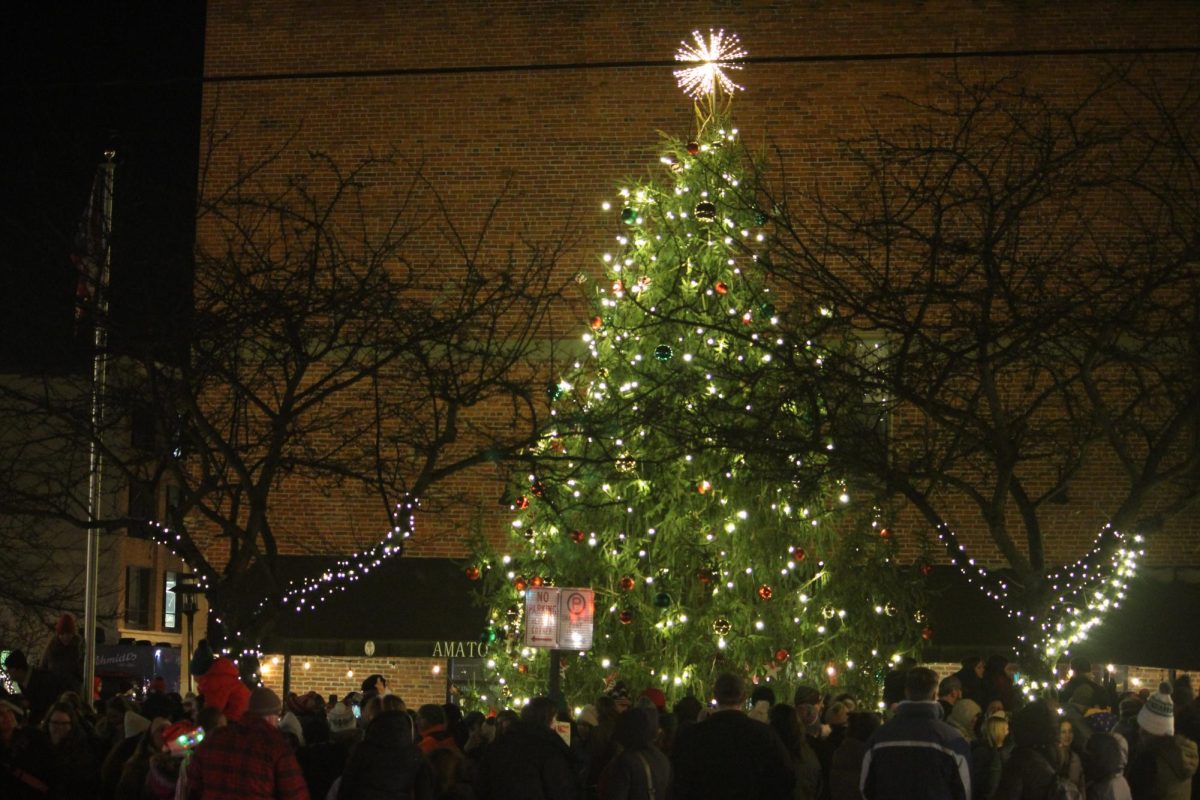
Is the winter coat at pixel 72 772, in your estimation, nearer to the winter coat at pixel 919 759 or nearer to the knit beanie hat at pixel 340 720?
the knit beanie hat at pixel 340 720

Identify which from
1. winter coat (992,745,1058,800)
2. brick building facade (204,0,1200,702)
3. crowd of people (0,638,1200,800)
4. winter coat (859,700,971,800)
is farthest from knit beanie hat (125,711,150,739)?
brick building facade (204,0,1200,702)

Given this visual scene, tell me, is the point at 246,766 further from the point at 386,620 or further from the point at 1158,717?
the point at 386,620

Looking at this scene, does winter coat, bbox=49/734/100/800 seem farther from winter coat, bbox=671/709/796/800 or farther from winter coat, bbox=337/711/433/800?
winter coat, bbox=671/709/796/800

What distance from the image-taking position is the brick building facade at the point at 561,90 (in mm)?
24594

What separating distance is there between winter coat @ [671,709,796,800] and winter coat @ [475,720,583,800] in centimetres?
120

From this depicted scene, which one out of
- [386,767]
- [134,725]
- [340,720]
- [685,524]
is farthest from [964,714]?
[685,524]

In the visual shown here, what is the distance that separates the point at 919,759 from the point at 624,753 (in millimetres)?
2364

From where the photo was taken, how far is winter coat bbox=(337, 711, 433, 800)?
10109 mm

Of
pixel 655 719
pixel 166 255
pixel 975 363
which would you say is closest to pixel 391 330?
pixel 166 255

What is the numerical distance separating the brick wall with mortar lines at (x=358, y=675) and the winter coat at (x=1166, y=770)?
15156mm

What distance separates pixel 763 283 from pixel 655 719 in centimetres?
825

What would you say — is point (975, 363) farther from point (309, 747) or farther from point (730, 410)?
point (309, 747)

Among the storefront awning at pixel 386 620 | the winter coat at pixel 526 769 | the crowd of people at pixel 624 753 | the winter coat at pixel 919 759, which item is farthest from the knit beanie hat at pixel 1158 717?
the storefront awning at pixel 386 620

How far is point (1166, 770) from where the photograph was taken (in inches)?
447
